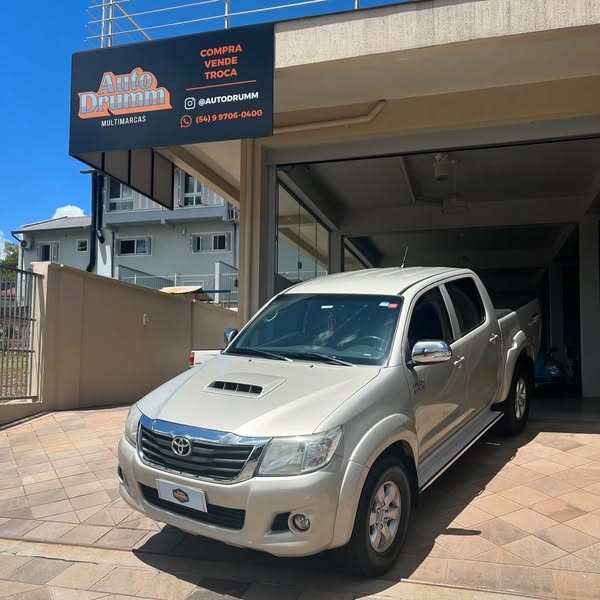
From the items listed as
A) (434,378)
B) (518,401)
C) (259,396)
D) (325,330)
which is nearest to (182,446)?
(259,396)

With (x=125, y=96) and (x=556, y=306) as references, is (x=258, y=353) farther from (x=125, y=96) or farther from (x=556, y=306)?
(x=556, y=306)

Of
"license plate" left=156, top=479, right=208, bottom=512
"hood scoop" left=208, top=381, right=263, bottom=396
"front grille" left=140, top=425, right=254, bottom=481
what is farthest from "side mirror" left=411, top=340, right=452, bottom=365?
"license plate" left=156, top=479, right=208, bottom=512

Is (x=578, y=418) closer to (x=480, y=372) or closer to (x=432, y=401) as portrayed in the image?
(x=480, y=372)

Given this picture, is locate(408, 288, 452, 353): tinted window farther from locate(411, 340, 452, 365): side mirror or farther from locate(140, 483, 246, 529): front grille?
locate(140, 483, 246, 529): front grille

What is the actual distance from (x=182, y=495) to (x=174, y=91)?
524 centimetres

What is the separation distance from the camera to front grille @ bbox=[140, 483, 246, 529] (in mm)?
3113

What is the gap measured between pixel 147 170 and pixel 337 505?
7.99 m

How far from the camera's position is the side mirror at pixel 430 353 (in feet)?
12.4

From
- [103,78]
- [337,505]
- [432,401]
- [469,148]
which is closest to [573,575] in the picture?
[432,401]

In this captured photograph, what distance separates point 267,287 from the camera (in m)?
9.34

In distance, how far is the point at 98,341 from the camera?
376 inches

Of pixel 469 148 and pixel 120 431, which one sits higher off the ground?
pixel 469 148

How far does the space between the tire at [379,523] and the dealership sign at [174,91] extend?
4.46 meters

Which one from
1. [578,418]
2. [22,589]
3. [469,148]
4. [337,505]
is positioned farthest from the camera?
[469,148]
